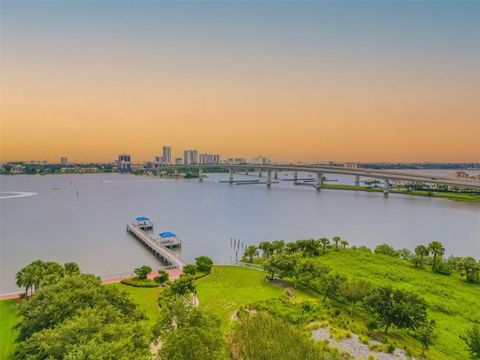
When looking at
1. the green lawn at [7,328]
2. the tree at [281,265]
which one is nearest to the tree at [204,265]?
the tree at [281,265]

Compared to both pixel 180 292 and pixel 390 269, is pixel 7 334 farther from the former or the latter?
pixel 390 269

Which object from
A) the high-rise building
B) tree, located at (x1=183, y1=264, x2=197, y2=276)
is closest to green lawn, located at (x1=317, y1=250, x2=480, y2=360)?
tree, located at (x1=183, y1=264, x2=197, y2=276)

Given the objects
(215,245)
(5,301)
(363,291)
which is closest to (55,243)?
(5,301)

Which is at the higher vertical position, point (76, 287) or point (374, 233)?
point (76, 287)

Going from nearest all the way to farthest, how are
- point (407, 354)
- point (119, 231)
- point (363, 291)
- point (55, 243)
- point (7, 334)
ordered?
point (407, 354) < point (7, 334) < point (363, 291) < point (55, 243) < point (119, 231)

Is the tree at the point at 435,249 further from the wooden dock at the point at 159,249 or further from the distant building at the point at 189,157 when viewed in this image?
the distant building at the point at 189,157

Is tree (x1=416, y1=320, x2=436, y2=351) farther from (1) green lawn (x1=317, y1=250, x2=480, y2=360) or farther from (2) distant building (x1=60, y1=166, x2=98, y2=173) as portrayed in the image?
(2) distant building (x1=60, y1=166, x2=98, y2=173)
